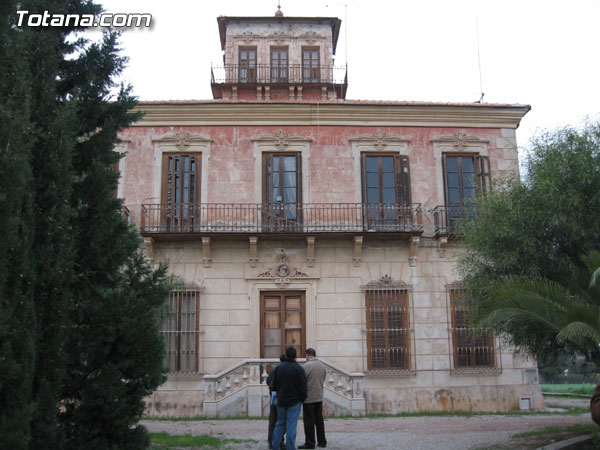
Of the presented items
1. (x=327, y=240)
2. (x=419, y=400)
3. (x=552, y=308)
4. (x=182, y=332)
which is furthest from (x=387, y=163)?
(x=552, y=308)

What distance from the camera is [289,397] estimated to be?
876cm

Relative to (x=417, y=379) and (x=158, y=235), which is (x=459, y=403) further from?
(x=158, y=235)

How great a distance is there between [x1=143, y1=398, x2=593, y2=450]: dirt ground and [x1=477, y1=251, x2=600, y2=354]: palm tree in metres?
1.93

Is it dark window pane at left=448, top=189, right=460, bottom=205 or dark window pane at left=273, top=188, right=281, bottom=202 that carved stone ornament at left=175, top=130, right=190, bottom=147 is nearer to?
dark window pane at left=273, top=188, right=281, bottom=202

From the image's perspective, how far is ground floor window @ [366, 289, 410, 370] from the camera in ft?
53.1

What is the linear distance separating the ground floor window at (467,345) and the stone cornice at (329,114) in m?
5.08

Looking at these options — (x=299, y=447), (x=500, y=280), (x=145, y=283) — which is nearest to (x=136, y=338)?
(x=145, y=283)

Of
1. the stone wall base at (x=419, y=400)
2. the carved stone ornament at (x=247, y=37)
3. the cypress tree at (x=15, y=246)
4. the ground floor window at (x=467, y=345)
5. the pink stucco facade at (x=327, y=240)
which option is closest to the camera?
the cypress tree at (x=15, y=246)

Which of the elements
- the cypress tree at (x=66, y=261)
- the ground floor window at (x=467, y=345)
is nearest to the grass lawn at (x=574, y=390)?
the ground floor window at (x=467, y=345)

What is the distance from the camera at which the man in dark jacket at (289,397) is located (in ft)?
28.7

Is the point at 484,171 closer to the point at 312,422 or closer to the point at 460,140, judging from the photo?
the point at 460,140

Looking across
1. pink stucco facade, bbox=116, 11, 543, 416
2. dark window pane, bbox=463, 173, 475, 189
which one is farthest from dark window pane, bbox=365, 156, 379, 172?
dark window pane, bbox=463, 173, 475, 189

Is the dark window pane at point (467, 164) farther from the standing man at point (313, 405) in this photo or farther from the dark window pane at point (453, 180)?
the standing man at point (313, 405)

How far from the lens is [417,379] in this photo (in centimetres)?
1608
